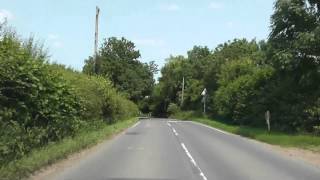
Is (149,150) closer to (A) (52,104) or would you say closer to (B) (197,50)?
(A) (52,104)

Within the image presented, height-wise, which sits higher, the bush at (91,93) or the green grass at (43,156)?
the bush at (91,93)

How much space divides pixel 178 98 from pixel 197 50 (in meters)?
14.1

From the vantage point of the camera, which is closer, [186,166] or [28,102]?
[28,102]

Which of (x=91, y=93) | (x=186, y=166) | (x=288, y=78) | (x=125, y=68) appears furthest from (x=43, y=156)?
(x=125, y=68)

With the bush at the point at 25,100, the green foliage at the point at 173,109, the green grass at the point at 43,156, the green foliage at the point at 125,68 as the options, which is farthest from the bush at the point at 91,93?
the green foliage at the point at 173,109

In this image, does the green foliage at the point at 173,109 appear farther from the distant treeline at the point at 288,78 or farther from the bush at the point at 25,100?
the bush at the point at 25,100

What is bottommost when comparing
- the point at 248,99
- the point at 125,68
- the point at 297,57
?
Answer: the point at 248,99

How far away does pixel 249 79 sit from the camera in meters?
53.8

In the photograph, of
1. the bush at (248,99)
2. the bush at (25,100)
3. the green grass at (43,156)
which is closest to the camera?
the green grass at (43,156)

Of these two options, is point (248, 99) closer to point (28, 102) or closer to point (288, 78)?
point (288, 78)

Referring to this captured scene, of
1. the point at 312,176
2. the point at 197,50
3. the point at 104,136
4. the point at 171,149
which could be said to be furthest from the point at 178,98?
the point at 312,176

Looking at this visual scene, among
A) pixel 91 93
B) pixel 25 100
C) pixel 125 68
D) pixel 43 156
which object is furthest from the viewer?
pixel 125 68

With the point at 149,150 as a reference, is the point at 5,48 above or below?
above

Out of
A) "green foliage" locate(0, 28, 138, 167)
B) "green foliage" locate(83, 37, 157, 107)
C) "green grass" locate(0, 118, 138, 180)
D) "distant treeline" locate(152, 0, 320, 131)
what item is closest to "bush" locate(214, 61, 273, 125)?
"distant treeline" locate(152, 0, 320, 131)
